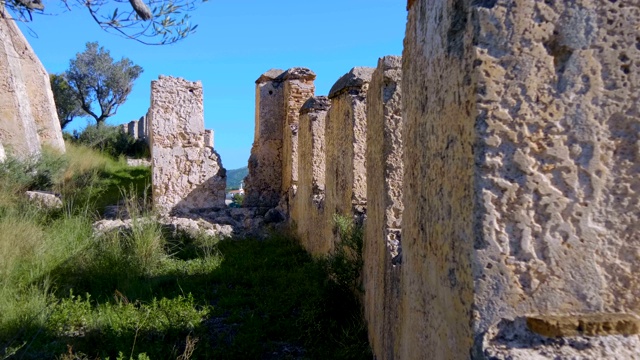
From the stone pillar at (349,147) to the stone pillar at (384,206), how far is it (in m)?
0.88

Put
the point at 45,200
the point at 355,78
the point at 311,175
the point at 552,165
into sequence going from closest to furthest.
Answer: the point at 552,165 < the point at 355,78 < the point at 311,175 < the point at 45,200

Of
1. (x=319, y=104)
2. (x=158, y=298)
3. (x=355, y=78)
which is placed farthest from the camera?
(x=319, y=104)

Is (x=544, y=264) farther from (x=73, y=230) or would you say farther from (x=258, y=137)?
(x=258, y=137)

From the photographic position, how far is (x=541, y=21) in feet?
4.69

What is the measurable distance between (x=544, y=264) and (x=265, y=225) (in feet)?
28.7

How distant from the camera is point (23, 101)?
13766 mm

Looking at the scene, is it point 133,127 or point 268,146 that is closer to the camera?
point 268,146

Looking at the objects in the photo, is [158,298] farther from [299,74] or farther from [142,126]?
[142,126]

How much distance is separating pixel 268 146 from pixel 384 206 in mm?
8382

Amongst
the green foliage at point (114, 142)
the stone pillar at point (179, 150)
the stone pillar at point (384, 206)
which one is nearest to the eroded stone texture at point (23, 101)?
the green foliage at point (114, 142)

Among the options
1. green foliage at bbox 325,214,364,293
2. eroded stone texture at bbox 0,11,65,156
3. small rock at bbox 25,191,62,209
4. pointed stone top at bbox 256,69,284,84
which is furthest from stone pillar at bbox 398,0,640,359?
eroded stone texture at bbox 0,11,65,156

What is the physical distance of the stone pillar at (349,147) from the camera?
5.30m

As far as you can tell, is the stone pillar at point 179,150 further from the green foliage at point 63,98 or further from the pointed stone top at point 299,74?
the green foliage at point 63,98

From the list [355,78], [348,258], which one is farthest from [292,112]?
[348,258]
